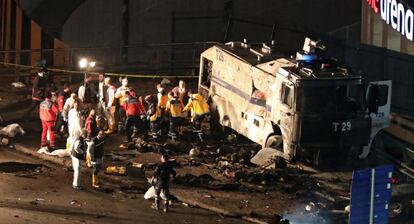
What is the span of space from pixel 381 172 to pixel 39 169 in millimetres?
10244

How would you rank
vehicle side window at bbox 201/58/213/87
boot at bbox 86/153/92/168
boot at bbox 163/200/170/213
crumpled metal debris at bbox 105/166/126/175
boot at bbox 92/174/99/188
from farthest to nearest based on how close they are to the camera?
vehicle side window at bbox 201/58/213/87 < crumpled metal debris at bbox 105/166/126/175 < boot at bbox 86/153/92/168 < boot at bbox 92/174/99/188 < boot at bbox 163/200/170/213

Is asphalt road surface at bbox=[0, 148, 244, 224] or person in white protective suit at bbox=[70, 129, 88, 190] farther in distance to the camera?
person in white protective suit at bbox=[70, 129, 88, 190]

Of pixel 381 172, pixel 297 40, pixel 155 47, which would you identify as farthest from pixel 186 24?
pixel 381 172

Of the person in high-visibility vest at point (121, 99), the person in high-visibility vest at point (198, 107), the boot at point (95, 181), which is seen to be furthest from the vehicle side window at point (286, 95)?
the boot at point (95, 181)

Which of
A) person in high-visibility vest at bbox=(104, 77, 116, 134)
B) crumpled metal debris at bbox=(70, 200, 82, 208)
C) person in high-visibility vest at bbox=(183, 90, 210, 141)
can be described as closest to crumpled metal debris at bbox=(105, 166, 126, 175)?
crumpled metal debris at bbox=(70, 200, 82, 208)

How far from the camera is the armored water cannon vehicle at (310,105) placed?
727 inches

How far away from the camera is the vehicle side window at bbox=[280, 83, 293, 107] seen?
1859 centimetres

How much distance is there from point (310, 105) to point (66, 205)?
6.09 metres

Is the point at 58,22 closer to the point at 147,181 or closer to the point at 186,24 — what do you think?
the point at 186,24

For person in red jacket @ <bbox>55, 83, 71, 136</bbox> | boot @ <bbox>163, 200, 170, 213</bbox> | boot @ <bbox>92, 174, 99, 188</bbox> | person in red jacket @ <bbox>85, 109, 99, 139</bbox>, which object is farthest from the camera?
person in red jacket @ <bbox>55, 83, 71, 136</bbox>

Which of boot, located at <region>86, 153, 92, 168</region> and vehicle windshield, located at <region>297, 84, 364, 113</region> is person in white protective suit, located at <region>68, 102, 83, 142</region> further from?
vehicle windshield, located at <region>297, 84, 364, 113</region>

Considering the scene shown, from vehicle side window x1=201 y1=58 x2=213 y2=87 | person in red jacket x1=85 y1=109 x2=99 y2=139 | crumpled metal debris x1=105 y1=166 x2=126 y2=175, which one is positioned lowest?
crumpled metal debris x1=105 y1=166 x2=126 y2=175

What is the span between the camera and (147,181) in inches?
731

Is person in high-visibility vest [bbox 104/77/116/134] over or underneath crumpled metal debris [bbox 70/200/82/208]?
over
